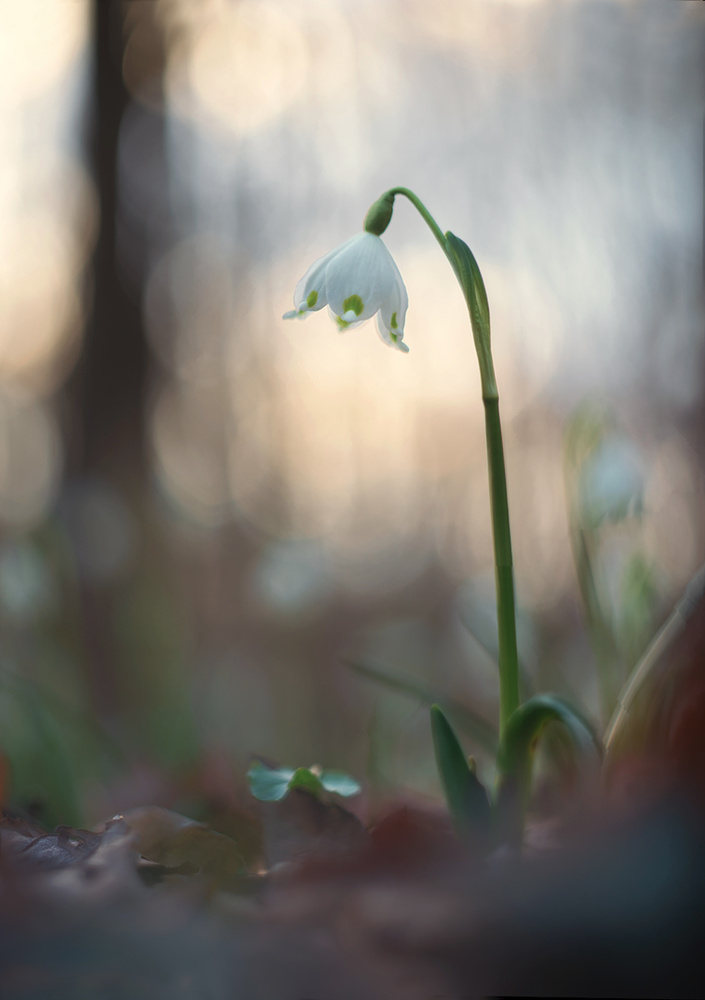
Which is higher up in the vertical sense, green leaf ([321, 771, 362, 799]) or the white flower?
the white flower

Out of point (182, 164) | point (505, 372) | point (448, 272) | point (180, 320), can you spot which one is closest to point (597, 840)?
point (505, 372)

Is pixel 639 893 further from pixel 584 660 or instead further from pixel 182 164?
pixel 182 164

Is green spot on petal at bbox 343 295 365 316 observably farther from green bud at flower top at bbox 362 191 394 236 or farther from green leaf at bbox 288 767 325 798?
green leaf at bbox 288 767 325 798

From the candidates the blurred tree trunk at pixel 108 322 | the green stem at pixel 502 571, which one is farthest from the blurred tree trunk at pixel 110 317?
the green stem at pixel 502 571

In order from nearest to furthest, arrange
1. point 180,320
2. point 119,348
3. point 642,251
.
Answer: point 642,251 → point 119,348 → point 180,320

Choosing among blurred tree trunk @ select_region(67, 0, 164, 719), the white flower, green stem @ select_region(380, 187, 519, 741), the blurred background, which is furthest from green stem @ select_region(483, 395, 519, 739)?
blurred tree trunk @ select_region(67, 0, 164, 719)

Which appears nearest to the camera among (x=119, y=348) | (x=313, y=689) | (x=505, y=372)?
(x=505, y=372)
